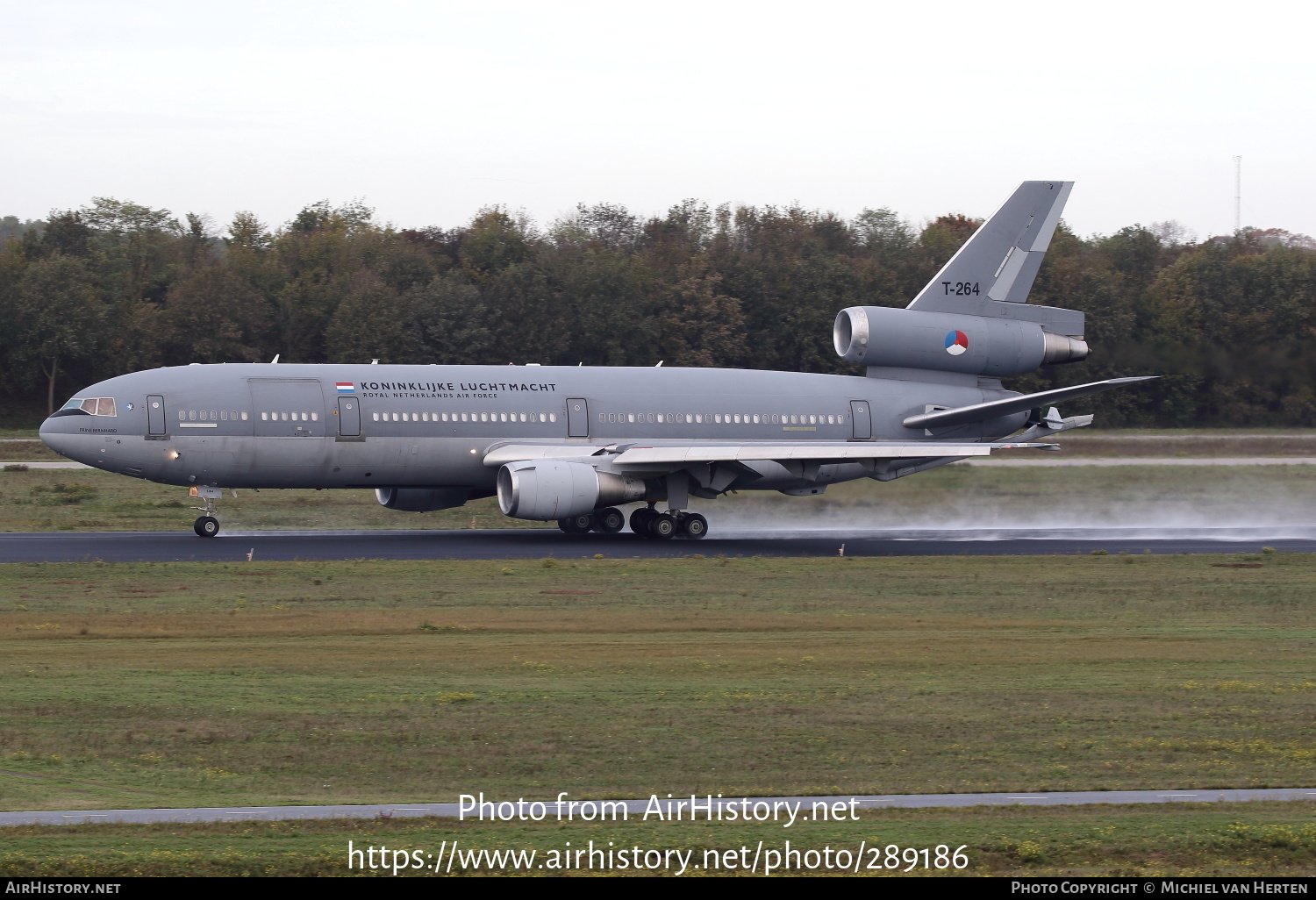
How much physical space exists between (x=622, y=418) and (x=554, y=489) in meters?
4.92

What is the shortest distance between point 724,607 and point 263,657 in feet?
27.8

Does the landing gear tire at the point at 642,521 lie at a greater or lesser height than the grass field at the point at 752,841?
greater

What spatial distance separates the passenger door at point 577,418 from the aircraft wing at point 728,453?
37.3 inches

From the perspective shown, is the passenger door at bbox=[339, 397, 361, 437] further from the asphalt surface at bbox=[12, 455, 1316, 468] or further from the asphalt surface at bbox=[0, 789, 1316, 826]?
the asphalt surface at bbox=[0, 789, 1316, 826]

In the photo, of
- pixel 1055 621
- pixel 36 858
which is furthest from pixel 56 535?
pixel 36 858

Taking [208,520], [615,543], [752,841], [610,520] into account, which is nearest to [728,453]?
[615,543]

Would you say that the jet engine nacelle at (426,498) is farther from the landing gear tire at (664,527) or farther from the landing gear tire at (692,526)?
the landing gear tire at (692,526)

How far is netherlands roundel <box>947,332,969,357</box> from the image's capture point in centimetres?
4091

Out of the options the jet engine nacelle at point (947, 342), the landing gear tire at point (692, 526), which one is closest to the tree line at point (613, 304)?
the jet engine nacelle at point (947, 342)

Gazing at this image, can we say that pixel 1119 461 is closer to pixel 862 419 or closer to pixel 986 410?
pixel 986 410

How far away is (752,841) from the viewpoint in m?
9.96

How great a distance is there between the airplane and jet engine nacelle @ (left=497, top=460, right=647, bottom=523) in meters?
0.06

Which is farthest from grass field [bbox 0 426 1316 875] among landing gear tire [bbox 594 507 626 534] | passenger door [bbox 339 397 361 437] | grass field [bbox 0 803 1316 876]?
landing gear tire [bbox 594 507 626 534]

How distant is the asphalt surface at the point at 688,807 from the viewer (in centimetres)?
1051
